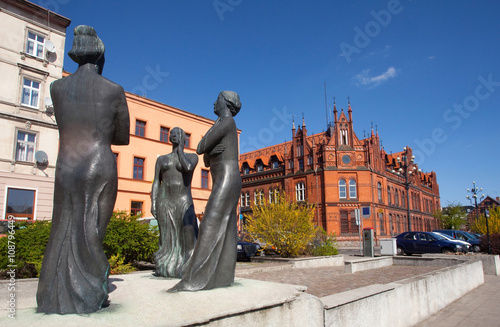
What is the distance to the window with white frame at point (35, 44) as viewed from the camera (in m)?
20.0

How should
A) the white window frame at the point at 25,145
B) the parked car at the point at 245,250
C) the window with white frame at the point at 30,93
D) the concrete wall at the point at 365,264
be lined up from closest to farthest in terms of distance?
1. the concrete wall at the point at 365,264
2. the parked car at the point at 245,250
3. the white window frame at the point at 25,145
4. the window with white frame at the point at 30,93

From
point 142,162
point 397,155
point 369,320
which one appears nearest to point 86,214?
point 369,320

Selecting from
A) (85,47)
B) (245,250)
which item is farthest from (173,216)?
(245,250)

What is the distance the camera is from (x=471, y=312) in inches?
266

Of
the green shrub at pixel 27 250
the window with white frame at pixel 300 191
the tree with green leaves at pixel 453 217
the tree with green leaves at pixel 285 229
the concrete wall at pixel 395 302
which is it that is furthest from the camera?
the tree with green leaves at pixel 453 217

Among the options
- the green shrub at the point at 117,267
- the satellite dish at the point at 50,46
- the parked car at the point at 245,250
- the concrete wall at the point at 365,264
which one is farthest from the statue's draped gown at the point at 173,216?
the satellite dish at the point at 50,46

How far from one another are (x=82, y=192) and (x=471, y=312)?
295 inches

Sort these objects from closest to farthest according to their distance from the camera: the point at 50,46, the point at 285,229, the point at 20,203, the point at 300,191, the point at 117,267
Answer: the point at 117,267, the point at 285,229, the point at 20,203, the point at 50,46, the point at 300,191

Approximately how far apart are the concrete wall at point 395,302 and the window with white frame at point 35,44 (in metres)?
22.6

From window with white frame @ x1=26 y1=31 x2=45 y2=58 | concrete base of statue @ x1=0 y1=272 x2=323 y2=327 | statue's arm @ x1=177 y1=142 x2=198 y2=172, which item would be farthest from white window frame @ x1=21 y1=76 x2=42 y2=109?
concrete base of statue @ x1=0 y1=272 x2=323 y2=327

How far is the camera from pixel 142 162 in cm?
2617

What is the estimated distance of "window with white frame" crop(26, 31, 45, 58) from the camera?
20047 millimetres

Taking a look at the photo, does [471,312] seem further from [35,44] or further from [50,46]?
[35,44]

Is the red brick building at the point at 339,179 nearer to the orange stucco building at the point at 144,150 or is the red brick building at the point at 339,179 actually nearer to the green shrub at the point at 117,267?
the orange stucco building at the point at 144,150
